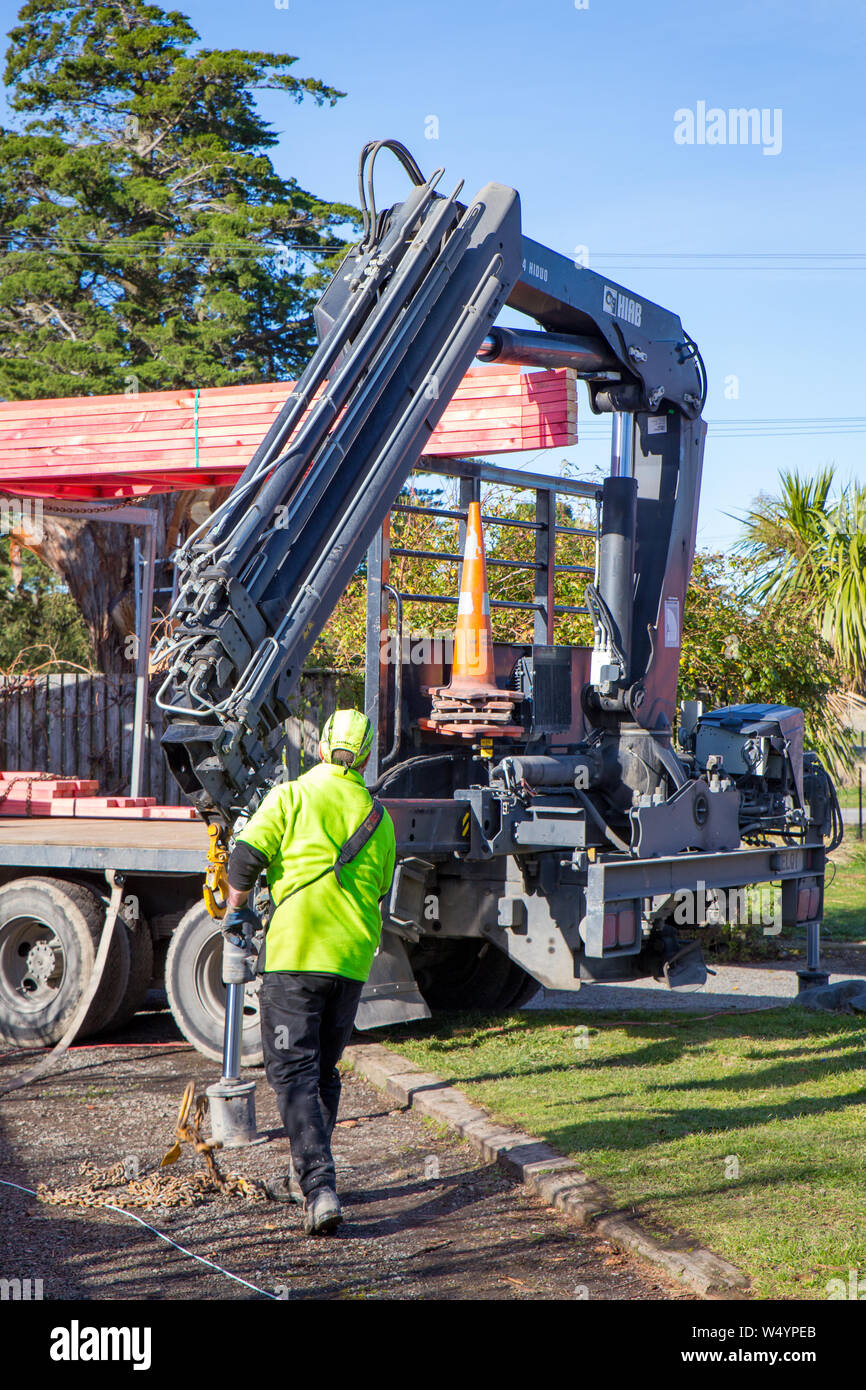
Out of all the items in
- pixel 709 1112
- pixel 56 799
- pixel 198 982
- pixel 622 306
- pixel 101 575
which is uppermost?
A: pixel 622 306

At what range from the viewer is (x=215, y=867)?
5895mm

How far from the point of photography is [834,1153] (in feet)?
19.1

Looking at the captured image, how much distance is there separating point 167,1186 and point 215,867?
131 centimetres

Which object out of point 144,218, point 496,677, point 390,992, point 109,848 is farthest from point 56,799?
point 144,218

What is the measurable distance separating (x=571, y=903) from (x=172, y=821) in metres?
3.89

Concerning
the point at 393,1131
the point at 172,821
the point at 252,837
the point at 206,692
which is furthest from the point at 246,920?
the point at 172,821

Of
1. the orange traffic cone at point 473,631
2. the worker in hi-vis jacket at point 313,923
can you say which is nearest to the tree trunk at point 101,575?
the orange traffic cone at point 473,631

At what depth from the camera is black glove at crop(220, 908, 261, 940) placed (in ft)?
17.8

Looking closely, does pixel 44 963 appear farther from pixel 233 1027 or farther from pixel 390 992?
pixel 233 1027

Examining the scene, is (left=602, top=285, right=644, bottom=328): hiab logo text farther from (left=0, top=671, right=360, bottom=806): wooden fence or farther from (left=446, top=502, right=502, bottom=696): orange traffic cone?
(left=0, top=671, right=360, bottom=806): wooden fence

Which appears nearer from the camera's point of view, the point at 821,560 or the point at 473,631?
the point at 473,631

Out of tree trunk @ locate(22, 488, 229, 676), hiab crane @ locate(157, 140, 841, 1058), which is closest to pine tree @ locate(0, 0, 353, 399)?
tree trunk @ locate(22, 488, 229, 676)
